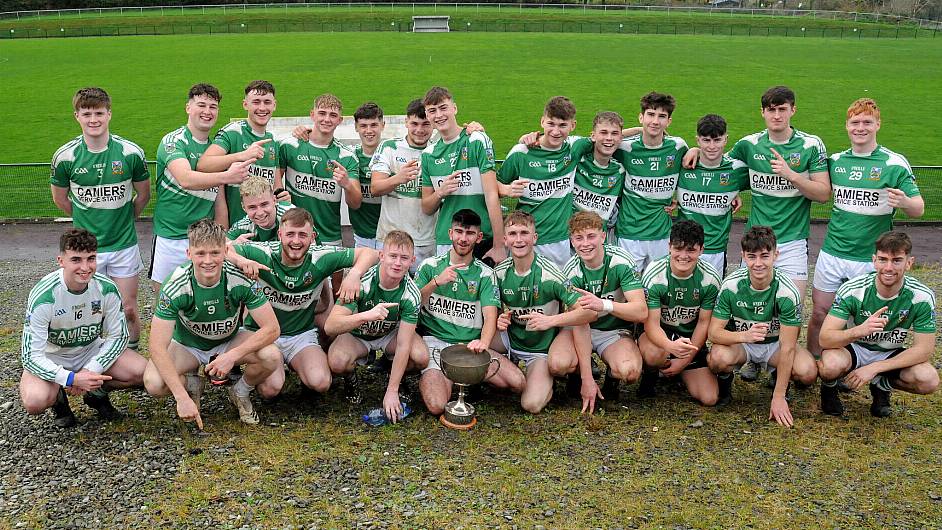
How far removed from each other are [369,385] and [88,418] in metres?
2.22

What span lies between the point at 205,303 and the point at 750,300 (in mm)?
4187

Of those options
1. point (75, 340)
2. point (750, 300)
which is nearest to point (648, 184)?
point (750, 300)

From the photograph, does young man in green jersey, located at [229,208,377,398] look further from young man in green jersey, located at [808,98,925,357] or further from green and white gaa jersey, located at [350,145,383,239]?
young man in green jersey, located at [808,98,925,357]

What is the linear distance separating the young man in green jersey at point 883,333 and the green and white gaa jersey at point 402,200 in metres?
3.60

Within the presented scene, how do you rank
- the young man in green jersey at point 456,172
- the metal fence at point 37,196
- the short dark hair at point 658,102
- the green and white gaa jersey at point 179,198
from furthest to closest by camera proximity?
1. the metal fence at point 37,196
2. the short dark hair at point 658,102
3. the green and white gaa jersey at point 179,198
4. the young man in green jersey at point 456,172

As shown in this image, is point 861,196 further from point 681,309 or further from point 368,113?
point 368,113

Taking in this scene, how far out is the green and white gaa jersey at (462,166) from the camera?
23.2 ft

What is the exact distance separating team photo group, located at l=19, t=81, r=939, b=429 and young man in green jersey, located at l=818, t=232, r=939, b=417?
0.6 inches

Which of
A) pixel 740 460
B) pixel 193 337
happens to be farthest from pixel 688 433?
pixel 193 337

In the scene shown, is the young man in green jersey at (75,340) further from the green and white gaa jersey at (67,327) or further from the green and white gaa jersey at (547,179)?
the green and white gaa jersey at (547,179)

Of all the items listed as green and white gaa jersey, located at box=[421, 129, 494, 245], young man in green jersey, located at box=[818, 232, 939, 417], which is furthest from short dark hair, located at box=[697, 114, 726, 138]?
green and white gaa jersey, located at box=[421, 129, 494, 245]

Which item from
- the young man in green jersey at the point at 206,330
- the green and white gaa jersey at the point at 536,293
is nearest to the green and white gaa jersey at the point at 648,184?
the green and white gaa jersey at the point at 536,293

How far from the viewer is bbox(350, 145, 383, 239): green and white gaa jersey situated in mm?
7883

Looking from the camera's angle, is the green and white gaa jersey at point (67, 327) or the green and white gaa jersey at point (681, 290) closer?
the green and white gaa jersey at point (67, 327)
